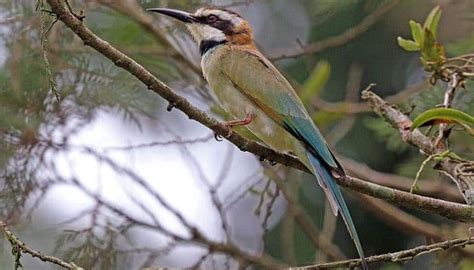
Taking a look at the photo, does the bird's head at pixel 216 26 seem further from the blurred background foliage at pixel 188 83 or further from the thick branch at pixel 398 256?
the thick branch at pixel 398 256

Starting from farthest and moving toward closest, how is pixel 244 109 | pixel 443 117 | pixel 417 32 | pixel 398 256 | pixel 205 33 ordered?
pixel 205 33, pixel 244 109, pixel 417 32, pixel 443 117, pixel 398 256

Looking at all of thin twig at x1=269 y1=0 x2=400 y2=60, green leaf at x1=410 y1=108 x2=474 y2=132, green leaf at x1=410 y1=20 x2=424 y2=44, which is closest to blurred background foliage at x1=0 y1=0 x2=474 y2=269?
thin twig at x1=269 y1=0 x2=400 y2=60

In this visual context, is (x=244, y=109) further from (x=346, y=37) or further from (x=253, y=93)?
(x=346, y=37)

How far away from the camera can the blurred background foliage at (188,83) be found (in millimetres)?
1745

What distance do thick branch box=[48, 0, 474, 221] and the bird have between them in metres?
0.12

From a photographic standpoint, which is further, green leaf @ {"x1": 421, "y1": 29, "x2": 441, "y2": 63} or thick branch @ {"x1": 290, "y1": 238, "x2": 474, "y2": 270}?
green leaf @ {"x1": 421, "y1": 29, "x2": 441, "y2": 63}

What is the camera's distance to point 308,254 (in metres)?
2.00

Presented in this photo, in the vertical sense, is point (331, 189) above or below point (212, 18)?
below

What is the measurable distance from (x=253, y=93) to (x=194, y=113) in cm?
46

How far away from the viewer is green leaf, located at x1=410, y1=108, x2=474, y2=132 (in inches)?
48.9

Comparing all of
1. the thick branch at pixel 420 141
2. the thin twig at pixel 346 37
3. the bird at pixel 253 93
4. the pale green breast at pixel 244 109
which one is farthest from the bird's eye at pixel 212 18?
the thick branch at pixel 420 141

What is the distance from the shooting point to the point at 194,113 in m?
1.13

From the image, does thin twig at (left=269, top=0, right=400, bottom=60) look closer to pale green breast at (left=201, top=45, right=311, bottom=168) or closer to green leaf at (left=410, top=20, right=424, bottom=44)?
pale green breast at (left=201, top=45, right=311, bottom=168)

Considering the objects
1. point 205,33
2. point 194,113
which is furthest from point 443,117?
point 205,33
